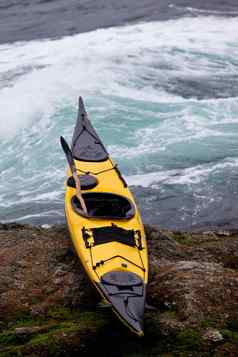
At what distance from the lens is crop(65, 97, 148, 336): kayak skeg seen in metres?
6.60

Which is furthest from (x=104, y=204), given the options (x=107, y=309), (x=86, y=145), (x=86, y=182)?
(x=107, y=309)

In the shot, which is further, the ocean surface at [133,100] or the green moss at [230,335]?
the ocean surface at [133,100]

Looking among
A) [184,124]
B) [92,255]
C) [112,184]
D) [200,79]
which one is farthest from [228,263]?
[200,79]

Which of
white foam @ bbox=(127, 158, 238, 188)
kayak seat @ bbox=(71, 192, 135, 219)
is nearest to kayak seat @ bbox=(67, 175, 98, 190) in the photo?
kayak seat @ bbox=(71, 192, 135, 219)

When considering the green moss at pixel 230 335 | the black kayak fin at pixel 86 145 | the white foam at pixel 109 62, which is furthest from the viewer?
the white foam at pixel 109 62

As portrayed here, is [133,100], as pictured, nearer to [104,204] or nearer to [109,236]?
[104,204]

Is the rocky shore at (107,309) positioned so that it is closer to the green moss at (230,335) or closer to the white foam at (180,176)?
the green moss at (230,335)

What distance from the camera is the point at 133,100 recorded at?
1739cm

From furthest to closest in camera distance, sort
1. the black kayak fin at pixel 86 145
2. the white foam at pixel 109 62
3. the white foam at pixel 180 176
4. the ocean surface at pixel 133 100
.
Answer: the white foam at pixel 109 62
the white foam at pixel 180 176
the ocean surface at pixel 133 100
the black kayak fin at pixel 86 145

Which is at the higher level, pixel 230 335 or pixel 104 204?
pixel 230 335

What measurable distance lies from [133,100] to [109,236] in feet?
33.0

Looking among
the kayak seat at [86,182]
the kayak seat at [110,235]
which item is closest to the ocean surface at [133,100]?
the kayak seat at [86,182]

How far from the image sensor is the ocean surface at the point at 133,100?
12734 mm


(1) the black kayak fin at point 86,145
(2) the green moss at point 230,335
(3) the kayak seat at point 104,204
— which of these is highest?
(2) the green moss at point 230,335
